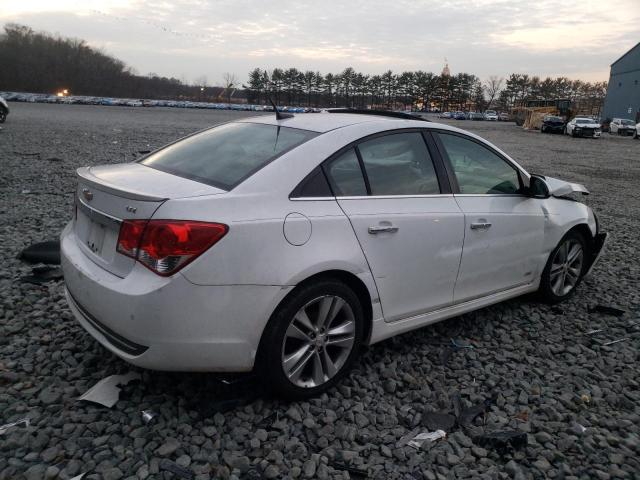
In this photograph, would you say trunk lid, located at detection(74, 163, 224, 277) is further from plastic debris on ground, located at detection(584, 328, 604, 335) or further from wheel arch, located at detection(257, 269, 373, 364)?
plastic debris on ground, located at detection(584, 328, 604, 335)

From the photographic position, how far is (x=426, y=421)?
9.75 ft

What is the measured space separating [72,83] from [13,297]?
127 m

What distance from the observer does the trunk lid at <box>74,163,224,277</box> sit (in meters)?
2.60

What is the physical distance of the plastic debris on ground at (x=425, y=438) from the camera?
2.75 meters

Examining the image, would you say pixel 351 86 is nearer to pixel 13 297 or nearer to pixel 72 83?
pixel 72 83

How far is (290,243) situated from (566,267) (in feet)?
10.6

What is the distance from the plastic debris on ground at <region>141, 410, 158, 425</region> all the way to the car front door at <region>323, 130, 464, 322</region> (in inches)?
58.4

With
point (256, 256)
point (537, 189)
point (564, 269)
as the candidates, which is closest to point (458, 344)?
point (537, 189)

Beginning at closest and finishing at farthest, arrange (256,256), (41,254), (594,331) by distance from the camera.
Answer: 1. (256,256)
2. (594,331)
3. (41,254)

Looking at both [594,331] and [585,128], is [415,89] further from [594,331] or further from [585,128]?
[594,331]

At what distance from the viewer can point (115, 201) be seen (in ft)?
8.90

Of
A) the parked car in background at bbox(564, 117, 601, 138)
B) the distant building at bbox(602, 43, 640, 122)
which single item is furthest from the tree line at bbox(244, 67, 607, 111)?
the parked car in background at bbox(564, 117, 601, 138)

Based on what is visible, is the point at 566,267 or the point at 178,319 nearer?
the point at 178,319

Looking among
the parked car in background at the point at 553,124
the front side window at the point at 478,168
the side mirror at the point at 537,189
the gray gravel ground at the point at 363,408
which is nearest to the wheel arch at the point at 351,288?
the gray gravel ground at the point at 363,408
